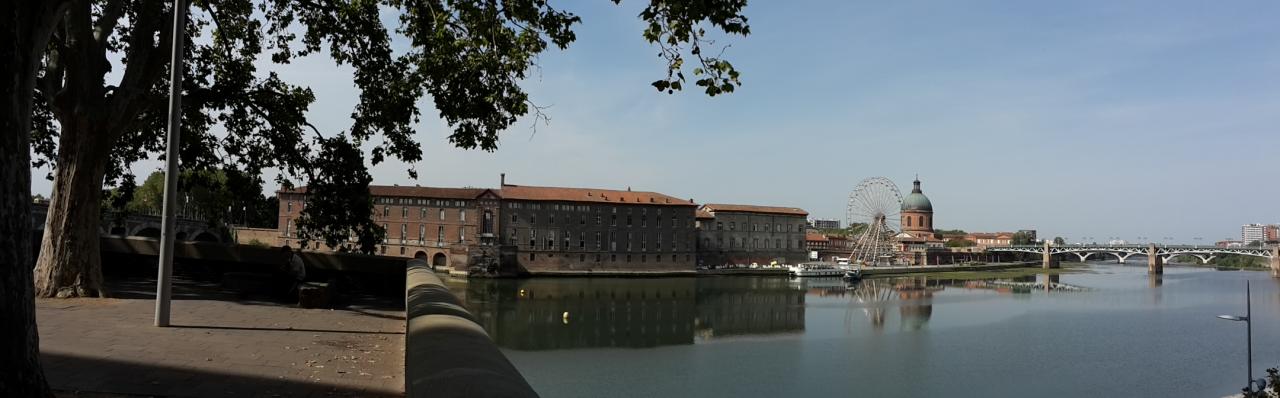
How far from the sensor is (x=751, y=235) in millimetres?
98625

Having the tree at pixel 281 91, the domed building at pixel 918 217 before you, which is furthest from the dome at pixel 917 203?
the tree at pixel 281 91

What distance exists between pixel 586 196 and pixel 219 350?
3031 inches

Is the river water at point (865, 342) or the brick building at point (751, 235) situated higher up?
the brick building at point (751, 235)

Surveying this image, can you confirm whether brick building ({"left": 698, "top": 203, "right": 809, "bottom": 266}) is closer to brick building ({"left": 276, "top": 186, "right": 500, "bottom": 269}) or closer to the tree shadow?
brick building ({"left": 276, "top": 186, "right": 500, "bottom": 269})

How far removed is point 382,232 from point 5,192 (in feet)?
38.5

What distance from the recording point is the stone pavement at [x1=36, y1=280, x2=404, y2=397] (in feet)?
18.6

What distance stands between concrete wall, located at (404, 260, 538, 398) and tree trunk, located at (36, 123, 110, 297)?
9.35 metres

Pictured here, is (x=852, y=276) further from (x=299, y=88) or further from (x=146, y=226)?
(x=299, y=88)

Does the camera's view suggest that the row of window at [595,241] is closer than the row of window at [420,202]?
No

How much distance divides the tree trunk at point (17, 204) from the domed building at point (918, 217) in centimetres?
13992

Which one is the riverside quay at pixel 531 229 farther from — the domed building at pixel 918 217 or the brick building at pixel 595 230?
the domed building at pixel 918 217

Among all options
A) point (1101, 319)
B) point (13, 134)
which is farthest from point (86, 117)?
point (1101, 319)

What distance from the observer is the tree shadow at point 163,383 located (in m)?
5.33

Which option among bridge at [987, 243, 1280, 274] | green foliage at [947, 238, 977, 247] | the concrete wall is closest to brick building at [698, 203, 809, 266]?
bridge at [987, 243, 1280, 274]
